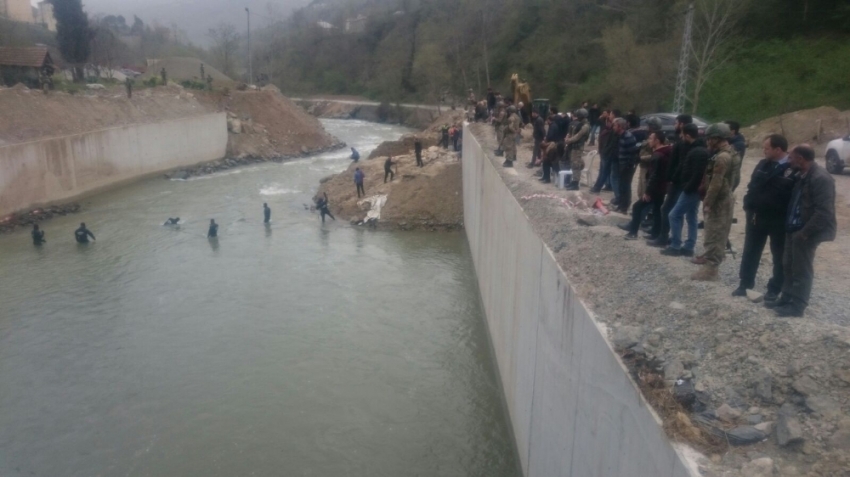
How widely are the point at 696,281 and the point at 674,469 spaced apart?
2.71 m

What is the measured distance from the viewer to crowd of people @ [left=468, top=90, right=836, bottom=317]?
4.95 m

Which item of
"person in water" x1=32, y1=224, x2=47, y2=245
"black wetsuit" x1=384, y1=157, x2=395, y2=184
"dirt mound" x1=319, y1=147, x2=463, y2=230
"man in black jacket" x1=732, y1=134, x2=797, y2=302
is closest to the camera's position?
"man in black jacket" x1=732, y1=134, x2=797, y2=302

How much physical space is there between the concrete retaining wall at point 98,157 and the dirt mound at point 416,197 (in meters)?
11.6

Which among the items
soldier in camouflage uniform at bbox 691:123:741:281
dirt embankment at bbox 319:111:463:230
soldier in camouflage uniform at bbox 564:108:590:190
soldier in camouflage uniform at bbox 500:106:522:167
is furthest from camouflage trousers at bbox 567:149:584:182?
dirt embankment at bbox 319:111:463:230

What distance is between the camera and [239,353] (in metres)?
12.2

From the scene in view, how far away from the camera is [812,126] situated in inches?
717

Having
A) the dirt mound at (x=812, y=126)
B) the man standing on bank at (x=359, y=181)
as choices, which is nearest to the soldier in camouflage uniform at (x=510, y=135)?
the dirt mound at (x=812, y=126)

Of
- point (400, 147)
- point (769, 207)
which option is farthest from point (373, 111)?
point (769, 207)

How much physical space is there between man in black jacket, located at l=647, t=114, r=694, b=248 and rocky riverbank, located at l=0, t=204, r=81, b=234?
73.9 feet

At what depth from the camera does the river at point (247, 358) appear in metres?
9.28

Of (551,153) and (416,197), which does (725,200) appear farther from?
(416,197)

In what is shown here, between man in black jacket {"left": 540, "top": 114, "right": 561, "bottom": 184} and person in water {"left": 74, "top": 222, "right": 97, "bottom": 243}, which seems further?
person in water {"left": 74, "top": 222, "right": 97, "bottom": 243}

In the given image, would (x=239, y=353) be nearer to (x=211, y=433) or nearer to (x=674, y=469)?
(x=211, y=433)

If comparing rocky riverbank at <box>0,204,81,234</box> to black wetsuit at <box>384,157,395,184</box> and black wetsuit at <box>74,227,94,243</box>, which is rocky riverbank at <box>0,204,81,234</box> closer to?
black wetsuit at <box>74,227,94,243</box>
